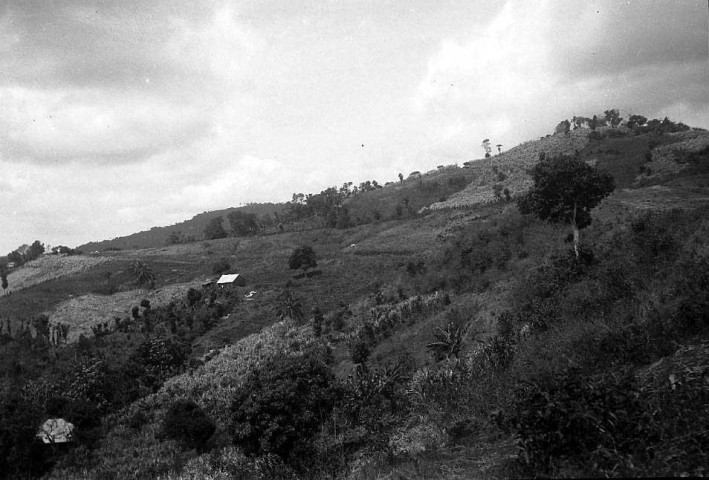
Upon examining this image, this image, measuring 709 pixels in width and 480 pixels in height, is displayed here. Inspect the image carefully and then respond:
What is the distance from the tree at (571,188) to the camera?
95.1ft

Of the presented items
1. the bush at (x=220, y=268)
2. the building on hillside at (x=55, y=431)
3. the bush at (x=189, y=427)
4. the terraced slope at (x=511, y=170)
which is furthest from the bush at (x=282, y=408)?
the terraced slope at (x=511, y=170)

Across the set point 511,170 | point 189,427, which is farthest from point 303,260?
point 511,170

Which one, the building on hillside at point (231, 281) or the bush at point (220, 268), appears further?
the bush at point (220, 268)

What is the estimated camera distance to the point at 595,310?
18.1 m

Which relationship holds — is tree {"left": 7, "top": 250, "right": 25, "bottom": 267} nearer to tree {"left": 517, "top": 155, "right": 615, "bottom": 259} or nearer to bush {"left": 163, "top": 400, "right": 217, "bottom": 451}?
bush {"left": 163, "top": 400, "right": 217, "bottom": 451}

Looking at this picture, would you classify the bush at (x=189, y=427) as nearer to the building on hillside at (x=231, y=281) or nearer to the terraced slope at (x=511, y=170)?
the building on hillside at (x=231, y=281)

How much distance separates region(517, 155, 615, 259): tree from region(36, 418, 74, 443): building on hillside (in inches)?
1879

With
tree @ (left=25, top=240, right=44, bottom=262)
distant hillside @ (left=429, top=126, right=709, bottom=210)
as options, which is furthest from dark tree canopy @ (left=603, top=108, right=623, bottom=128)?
tree @ (left=25, top=240, right=44, bottom=262)

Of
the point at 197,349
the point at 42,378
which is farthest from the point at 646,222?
the point at 42,378

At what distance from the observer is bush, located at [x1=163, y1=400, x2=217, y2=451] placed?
3478cm

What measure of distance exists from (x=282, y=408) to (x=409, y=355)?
1628 centimetres

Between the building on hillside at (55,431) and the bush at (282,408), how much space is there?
29482 mm

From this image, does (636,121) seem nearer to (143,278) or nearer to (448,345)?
(448,345)

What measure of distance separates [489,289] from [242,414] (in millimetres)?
25020
